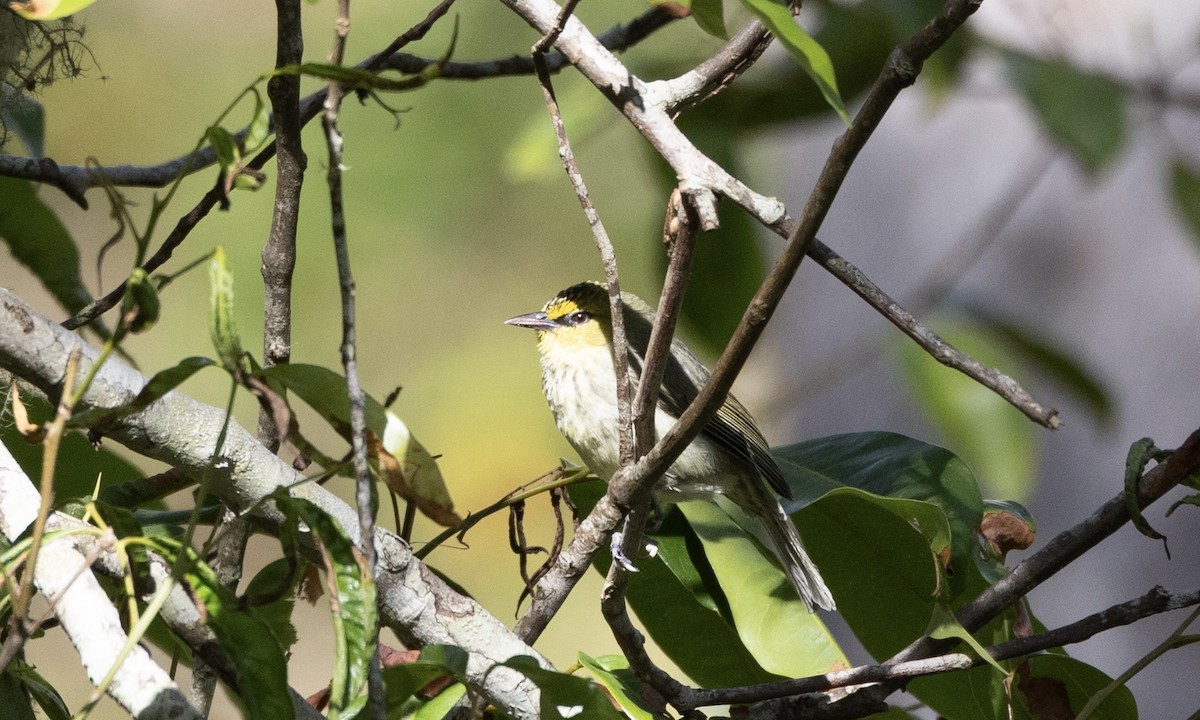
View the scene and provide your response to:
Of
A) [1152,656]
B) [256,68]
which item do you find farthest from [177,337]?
[1152,656]

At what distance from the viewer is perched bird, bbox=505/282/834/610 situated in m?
2.27

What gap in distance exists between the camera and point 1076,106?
1923mm

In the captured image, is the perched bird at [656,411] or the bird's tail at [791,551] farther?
the perched bird at [656,411]

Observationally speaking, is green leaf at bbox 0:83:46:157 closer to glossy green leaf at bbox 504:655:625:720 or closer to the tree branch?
the tree branch

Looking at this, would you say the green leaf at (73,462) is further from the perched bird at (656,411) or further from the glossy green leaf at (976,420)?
the glossy green leaf at (976,420)

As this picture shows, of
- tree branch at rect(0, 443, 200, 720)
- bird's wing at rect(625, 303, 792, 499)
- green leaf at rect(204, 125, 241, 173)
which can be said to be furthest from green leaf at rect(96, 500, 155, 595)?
bird's wing at rect(625, 303, 792, 499)

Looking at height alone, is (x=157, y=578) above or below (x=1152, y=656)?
above

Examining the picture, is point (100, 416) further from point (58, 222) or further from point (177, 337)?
point (177, 337)

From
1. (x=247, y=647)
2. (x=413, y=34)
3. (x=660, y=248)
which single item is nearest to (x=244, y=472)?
(x=247, y=647)

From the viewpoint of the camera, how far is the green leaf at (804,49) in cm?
73

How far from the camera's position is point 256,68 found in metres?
6.30

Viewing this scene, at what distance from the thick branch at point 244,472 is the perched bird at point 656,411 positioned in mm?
931

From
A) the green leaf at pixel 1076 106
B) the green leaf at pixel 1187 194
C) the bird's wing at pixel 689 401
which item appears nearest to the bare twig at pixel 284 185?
the bird's wing at pixel 689 401

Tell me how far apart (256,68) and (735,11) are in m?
4.74
